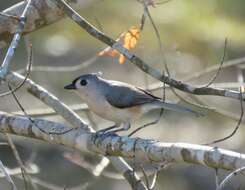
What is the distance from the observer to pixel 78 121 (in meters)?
5.75

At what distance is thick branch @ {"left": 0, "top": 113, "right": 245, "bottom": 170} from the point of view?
13.9ft

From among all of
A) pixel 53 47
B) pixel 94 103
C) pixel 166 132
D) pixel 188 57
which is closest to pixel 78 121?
pixel 94 103

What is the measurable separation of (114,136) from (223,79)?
8.13 m

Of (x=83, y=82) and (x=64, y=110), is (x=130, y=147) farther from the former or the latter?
(x=83, y=82)

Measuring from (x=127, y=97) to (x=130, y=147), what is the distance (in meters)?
1.28

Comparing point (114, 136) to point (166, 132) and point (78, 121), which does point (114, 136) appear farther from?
point (166, 132)

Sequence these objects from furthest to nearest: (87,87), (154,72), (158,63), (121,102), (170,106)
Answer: (158,63)
(87,87)
(121,102)
(170,106)
(154,72)

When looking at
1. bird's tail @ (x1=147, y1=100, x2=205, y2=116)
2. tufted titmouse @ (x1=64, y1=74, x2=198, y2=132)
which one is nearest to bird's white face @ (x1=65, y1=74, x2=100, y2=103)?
tufted titmouse @ (x1=64, y1=74, x2=198, y2=132)

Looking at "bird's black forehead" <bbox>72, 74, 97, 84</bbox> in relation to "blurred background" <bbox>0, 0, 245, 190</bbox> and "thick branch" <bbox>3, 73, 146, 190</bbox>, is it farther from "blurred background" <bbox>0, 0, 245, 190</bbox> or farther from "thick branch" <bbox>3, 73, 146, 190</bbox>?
"blurred background" <bbox>0, 0, 245, 190</bbox>

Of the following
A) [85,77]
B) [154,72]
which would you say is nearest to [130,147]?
[154,72]

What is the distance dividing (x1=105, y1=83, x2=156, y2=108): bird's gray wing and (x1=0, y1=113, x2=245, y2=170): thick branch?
0.72 metres

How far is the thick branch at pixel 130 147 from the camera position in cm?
424

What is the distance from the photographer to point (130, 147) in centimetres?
474

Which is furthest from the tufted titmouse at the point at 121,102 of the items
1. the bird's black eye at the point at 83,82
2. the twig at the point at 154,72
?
the twig at the point at 154,72
